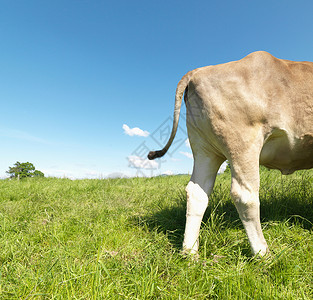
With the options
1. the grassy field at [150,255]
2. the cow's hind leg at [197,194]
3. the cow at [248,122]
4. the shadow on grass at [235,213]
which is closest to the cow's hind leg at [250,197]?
the cow at [248,122]

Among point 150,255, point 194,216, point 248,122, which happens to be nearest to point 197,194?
point 194,216

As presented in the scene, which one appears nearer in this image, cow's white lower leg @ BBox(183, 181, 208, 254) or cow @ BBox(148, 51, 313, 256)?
cow @ BBox(148, 51, 313, 256)

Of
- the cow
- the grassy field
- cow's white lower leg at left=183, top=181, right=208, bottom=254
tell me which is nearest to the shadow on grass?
the grassy field

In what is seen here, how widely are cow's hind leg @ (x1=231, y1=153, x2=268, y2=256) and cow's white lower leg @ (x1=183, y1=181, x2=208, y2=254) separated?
1.29 feet

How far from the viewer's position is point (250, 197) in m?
2.30

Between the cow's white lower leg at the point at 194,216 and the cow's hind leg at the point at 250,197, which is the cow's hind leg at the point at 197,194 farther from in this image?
the cow's hind leg at the point at 250,197

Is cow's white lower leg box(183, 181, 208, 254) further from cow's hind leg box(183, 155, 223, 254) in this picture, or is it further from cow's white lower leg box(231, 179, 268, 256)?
cow's white lower leg box(231, 179, 268, 256)

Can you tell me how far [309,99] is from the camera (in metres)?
2.46

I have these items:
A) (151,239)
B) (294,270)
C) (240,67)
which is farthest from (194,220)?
(240,67)

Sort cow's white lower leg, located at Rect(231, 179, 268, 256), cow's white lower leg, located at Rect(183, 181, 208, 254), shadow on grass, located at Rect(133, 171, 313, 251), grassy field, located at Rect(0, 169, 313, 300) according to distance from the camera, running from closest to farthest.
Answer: grassy field, located at Rect(0, 169, 313, 300) < cow's white lower leg, located at Rect(231, 179, 268, 256) < cow's white lower leg, located at Rect(183, 181, 208, 254) < shadow on grass, located at Rect(133, 171, 313, 251)

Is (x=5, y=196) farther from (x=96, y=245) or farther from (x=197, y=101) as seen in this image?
(x=197, y=101)

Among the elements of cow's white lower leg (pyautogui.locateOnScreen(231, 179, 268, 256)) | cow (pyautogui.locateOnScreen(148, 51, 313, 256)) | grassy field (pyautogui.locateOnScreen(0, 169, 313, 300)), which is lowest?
grassy field (pyautogui.locateOnScreen(0, 169, 313, 300))

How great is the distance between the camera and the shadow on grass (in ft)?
10.0

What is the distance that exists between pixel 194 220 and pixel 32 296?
1591mm
